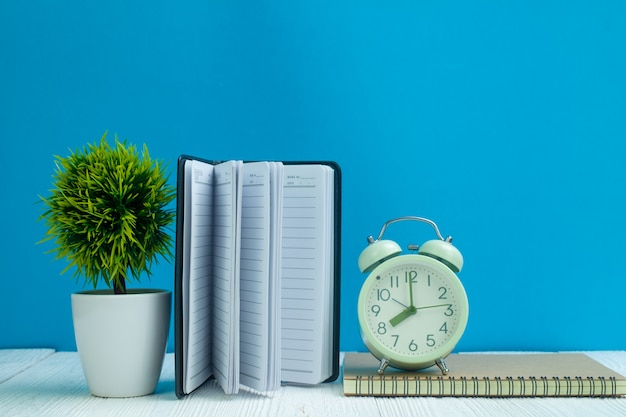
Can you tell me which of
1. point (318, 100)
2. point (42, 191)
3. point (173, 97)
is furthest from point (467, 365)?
point (42, 191)

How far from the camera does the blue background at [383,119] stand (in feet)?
5.06

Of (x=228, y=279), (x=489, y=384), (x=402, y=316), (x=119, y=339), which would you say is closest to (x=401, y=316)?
(x=402, y=316)

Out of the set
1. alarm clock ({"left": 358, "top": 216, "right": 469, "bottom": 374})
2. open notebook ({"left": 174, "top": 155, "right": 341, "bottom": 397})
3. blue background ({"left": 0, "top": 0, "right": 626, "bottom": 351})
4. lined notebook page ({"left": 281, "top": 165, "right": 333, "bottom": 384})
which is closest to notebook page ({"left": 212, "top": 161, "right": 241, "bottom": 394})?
open notebook ({"left": 174, "top": 155, "right": 341, "bottom": 397})

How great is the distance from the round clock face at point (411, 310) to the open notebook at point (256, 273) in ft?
0.22

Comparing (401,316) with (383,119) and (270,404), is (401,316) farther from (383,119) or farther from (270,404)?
(383,119)

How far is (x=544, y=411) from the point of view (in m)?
0.99

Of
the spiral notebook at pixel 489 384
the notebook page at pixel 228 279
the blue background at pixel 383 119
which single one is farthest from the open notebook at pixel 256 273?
the blue background at pixel 383 119

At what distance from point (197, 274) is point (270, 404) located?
22cm

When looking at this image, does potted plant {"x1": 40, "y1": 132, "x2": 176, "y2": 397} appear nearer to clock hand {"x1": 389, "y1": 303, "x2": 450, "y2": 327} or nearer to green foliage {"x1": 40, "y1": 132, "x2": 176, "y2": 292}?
green foliage {"x1": 40, "y1": 132, "x2": 176, "y2": 292}

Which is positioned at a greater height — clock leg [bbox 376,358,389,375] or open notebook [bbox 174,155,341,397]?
open notebook [bbox 174,155,341,397]

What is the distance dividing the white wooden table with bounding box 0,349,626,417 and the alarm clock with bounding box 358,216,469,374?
0.26 ft

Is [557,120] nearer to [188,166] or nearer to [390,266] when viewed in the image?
[390,266]

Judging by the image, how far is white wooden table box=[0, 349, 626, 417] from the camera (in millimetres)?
988

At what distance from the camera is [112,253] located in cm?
104
